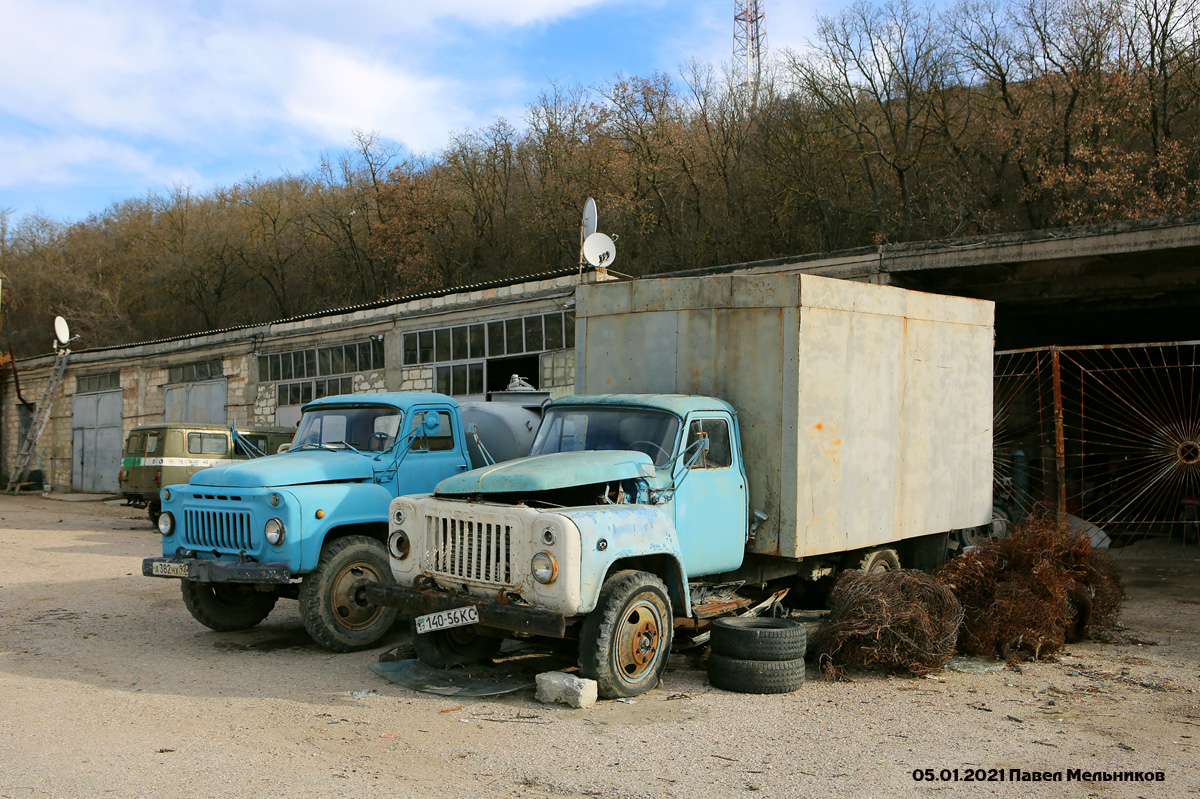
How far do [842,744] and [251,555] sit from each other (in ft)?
15.4

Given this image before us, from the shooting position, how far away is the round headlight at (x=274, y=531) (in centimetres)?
701

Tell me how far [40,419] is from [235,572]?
95.7 feet

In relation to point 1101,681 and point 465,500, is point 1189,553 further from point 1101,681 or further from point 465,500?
point 465,500

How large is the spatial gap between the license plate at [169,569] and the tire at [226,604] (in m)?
0.30

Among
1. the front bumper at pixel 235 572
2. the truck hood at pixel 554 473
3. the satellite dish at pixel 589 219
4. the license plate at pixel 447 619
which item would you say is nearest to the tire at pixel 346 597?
the front bumper at pixel 235 572

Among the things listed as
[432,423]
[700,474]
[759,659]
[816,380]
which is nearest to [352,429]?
[432,423]

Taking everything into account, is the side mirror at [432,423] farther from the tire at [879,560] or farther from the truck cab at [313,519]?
the tire at [879,560]

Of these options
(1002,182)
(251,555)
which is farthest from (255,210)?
(251,555)

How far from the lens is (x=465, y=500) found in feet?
20.5

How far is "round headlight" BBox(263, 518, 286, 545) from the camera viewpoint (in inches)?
276

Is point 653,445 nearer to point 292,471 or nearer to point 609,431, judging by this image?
point 609,431

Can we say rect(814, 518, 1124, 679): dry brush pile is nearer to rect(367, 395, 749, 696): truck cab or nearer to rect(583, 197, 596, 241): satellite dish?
rect(367, 395, 749, 696): truck cab

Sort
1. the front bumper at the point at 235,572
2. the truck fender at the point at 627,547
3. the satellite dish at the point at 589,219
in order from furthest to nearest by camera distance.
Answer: the satellite dish at the point at 589,219
the front bumper at the point at 235,572
the truck fender at the point at 627,547

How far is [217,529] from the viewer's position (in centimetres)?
737
